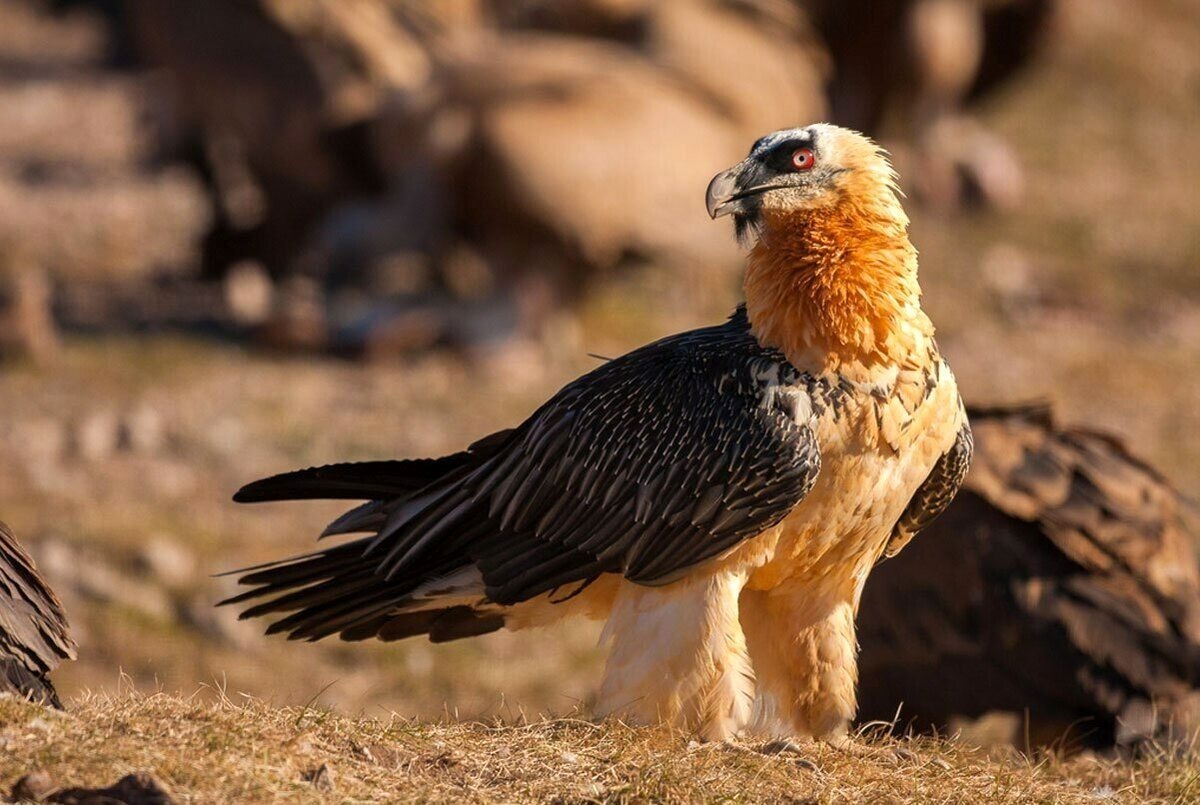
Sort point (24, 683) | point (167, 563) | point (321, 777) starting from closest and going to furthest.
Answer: point (321, 777)
point (24, 683)
point (167, 563)

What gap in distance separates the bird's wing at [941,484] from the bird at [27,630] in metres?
2.84

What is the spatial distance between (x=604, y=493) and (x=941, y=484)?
1157 millimetres

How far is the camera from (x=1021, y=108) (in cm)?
2602

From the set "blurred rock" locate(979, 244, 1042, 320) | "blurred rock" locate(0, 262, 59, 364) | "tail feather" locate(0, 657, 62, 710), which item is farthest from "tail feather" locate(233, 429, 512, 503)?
"blurred rock" locate(979, 244, 1042, 320)

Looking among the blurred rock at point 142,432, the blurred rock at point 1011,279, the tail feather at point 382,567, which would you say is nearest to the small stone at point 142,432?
the blurred rock at point 142,432

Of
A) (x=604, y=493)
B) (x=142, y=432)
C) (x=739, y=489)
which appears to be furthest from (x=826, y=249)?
(x=142, y=432)

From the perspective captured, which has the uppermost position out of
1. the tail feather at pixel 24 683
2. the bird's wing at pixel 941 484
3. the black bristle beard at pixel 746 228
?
the black bristle beard at pixel 746 228

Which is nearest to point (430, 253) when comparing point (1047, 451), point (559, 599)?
point (1047, 451)

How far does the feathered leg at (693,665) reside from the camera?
5.98m

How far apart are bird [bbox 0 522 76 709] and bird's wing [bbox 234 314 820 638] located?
1.05 meters

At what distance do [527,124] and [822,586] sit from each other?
967 cm

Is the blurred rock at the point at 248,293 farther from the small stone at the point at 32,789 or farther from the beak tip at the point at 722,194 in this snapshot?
the small stone at the point at 32,789

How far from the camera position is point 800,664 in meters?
6.39

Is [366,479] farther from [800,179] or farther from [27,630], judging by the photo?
[800,179]
